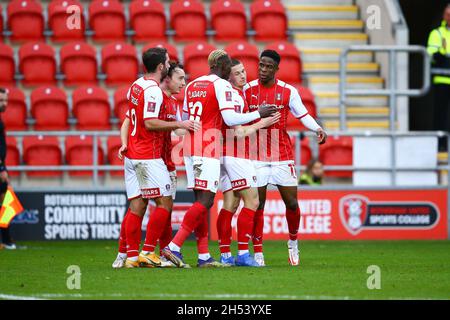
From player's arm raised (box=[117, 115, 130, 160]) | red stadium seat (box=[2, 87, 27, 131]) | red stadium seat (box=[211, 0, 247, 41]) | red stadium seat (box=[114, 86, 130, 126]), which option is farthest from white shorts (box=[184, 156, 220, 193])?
red stadium seat (box=[211, 0, 247, 41])

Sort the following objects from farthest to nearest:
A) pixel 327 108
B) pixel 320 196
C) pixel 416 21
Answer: pixel 416 21 < pixel 327 108 < pixel 320 196

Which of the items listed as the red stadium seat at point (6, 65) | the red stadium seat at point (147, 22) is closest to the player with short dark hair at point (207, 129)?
the red stadium seat at point (6, 65)

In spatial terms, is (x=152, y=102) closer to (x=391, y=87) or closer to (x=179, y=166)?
(x=179, y=166)

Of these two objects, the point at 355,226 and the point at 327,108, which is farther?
the point at 327,108

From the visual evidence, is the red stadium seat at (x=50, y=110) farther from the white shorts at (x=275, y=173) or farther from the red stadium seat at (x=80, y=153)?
the white shorts at (x=275, y=173)

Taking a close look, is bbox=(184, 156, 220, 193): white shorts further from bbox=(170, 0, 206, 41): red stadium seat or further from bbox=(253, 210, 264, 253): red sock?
A: bbox=(170, 0, 206, 41): red stadium seat

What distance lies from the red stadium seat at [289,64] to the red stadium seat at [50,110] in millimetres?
3740

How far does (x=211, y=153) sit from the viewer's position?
35.6 feet

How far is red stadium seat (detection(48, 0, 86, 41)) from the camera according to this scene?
1928 cm

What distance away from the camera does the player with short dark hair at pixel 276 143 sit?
11500 millimetres

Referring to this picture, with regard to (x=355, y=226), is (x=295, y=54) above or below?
above

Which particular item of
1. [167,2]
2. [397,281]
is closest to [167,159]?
[397,281]
